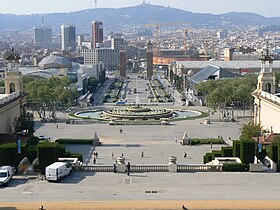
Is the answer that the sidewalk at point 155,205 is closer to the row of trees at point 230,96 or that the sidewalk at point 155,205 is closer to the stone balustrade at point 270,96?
the stone balustrade at point 270,96

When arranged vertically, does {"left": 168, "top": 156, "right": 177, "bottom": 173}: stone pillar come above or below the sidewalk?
below

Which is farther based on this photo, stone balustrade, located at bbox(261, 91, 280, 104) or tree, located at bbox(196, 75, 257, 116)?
tree, located at bbox(196, 75, 257, 116)

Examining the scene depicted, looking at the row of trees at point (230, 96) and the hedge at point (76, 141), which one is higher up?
the row of trees at point (230, 96)

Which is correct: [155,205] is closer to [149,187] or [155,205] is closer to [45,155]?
[149,187]

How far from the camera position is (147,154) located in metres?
51.4

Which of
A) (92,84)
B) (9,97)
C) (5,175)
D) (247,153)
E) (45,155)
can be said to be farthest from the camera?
(92,84)

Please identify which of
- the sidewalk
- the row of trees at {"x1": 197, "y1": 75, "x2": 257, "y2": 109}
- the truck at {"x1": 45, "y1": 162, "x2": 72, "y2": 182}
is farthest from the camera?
the row of trees at {"x1": 197, "y1": 75, "x2": 257, "y2": 109}

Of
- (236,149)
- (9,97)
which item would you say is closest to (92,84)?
(9,97)

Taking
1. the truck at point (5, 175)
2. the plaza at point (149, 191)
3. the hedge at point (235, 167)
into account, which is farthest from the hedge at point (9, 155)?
the hedge at point (235, 167)

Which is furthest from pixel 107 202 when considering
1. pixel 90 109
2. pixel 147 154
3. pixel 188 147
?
pixel 90 109

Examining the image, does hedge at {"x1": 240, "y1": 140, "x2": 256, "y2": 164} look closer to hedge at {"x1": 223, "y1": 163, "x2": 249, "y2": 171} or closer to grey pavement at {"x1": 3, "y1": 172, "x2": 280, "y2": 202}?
hedge at {"x1": 223, "y1": 163, "x2": 249, "y2": 171}

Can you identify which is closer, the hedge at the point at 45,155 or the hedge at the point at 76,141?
the hedge at the point at 45,155

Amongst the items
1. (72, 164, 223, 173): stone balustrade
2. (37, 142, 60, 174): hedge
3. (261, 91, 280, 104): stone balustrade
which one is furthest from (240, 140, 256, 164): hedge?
(261, 91, 280, 104): stone balustrade

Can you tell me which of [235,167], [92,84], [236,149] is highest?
[236,149]
